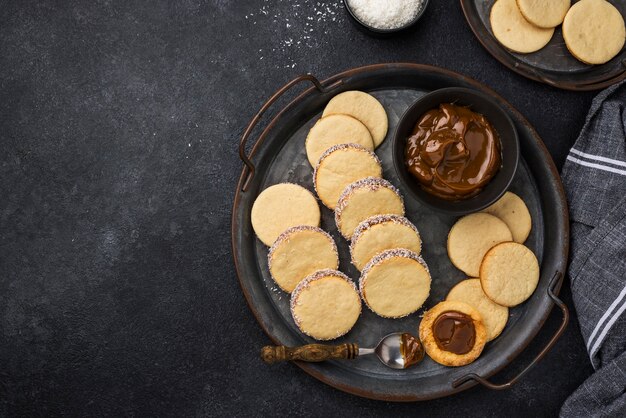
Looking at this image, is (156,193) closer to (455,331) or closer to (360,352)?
(360,352)

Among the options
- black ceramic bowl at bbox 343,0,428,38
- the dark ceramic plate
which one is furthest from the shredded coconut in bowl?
the dark ceramic plate

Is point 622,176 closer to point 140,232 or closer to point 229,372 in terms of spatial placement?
point 229,372

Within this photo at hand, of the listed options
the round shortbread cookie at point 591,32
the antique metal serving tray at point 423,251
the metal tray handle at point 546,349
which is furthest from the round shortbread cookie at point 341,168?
the round shortbread cookie at point 591,32

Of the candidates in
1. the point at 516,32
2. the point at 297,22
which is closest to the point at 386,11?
the point at 297,22

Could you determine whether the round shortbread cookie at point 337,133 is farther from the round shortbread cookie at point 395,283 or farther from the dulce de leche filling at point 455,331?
the dulce de leche filling at point 455,331

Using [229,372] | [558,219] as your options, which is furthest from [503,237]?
[229,372]

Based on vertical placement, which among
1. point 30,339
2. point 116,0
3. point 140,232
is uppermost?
point 116,0

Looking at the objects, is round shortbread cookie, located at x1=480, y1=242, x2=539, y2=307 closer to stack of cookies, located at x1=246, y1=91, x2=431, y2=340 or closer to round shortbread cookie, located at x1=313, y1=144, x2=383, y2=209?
stack of cookies, located at x1=246, y1=91, x2=431, y2=340
